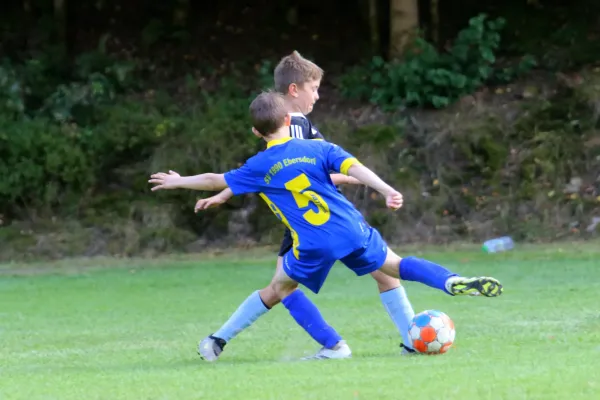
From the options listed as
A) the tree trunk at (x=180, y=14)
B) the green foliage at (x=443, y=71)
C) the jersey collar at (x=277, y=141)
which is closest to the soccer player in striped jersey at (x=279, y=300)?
the jersey collar at (x=277, y=141)

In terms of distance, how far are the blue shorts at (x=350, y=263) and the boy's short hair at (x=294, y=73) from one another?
1119mm

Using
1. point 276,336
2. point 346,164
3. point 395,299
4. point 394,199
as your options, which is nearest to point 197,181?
point 346,164

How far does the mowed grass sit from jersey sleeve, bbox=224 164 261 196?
1.03 metres

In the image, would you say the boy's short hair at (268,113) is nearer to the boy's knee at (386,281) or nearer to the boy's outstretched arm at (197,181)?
Answer: the boy's outstretched arm at (197,181)

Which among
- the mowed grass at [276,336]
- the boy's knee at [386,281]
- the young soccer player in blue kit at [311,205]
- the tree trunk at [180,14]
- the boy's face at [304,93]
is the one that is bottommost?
the mowed grass at [276,336]

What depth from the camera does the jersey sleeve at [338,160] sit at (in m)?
6.75

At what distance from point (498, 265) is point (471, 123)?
513 cm

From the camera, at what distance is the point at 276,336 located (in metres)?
8.62

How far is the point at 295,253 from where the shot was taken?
696 centimetres

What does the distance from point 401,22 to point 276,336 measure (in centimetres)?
1211

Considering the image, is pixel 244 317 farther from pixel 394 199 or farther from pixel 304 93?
pixel 304 93

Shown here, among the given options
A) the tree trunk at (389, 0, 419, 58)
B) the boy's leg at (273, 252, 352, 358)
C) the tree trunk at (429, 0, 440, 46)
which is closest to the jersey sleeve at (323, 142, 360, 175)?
the boy's leg at (273, 252, 352, 358)

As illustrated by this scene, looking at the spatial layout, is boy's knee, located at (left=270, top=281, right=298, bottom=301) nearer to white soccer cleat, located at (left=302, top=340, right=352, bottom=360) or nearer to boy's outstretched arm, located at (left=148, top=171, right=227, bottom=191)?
white soccer cleat, located at (left=302, top=340, right=352, bottom=360)

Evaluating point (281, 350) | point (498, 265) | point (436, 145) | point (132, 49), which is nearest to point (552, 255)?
point (498, 265)
